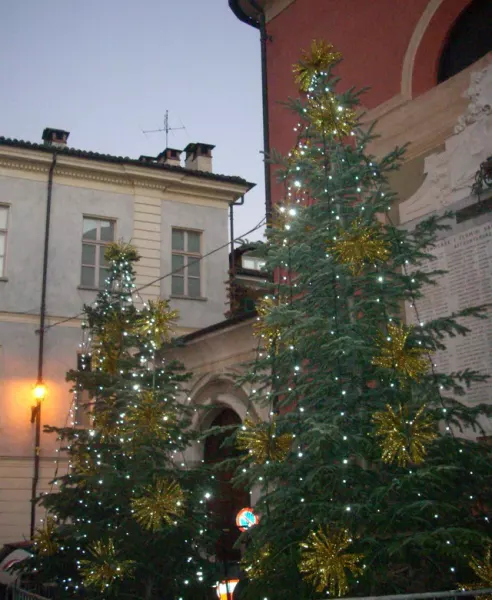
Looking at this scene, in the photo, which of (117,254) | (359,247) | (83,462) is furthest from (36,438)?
(359,247)

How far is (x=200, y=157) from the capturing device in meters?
22.5

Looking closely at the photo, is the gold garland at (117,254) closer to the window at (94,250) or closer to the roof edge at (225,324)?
the roof edge at (225,324)

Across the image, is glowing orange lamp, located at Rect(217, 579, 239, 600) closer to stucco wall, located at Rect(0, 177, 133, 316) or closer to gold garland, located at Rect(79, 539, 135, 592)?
gold garland, located at Rect(79, 539, 135, 592)

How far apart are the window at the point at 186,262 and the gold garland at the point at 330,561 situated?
14.7 meters

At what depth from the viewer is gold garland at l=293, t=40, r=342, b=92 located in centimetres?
741

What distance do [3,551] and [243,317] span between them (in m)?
6.12

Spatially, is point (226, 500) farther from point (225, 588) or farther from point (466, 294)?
point (466, 294)

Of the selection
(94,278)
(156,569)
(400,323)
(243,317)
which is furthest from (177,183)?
(400,323)

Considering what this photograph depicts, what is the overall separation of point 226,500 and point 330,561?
26.0ft

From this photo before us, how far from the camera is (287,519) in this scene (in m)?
6.22

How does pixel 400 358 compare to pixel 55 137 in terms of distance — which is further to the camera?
pixel 55 137

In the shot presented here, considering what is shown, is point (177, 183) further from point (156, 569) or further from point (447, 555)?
point (447, 555)

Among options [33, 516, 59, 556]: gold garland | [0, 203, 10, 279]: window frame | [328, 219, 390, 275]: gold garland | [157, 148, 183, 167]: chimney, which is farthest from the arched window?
[157, 148, 183, 167]: chimney

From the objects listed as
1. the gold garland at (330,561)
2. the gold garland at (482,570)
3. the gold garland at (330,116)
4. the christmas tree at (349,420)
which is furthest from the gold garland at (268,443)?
the gold garland at (330,116)
